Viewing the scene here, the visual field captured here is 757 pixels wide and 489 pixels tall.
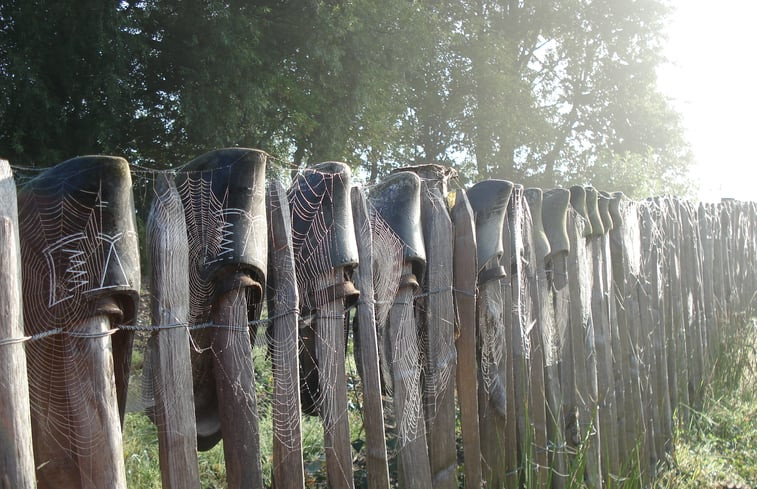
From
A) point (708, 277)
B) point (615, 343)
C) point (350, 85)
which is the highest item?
point (350, 85)

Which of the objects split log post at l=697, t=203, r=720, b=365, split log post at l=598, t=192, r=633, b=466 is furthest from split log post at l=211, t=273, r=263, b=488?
split log post at l=697, t=203, r=720, b=365

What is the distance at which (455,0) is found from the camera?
899 inches

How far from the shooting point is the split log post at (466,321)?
2689 mm

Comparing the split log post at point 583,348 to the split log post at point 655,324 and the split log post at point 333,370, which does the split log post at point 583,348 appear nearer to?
the split log post at point 655,324

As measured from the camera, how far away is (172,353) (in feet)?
5.72

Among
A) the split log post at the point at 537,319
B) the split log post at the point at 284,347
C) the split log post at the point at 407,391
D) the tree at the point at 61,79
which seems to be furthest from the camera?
the tree at the point at 61,79

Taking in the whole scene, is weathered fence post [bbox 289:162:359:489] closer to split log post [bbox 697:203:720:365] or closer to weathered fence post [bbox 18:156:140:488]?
weathered fence post [bbox 18:156:140:488]

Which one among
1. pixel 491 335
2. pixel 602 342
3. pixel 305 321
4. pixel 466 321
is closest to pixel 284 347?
pixel 305 321

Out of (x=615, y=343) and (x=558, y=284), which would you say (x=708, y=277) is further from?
(x=558, y=284)

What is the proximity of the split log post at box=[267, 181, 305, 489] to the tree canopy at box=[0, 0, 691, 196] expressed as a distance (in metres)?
2.04

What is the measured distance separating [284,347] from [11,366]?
0.76 meters

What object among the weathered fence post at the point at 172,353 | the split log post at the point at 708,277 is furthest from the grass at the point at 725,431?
the weathered fence post at the point at 172,353

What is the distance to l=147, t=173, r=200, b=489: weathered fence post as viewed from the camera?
173cm

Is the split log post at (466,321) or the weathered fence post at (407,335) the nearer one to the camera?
the weathered fence post at (407,335)
